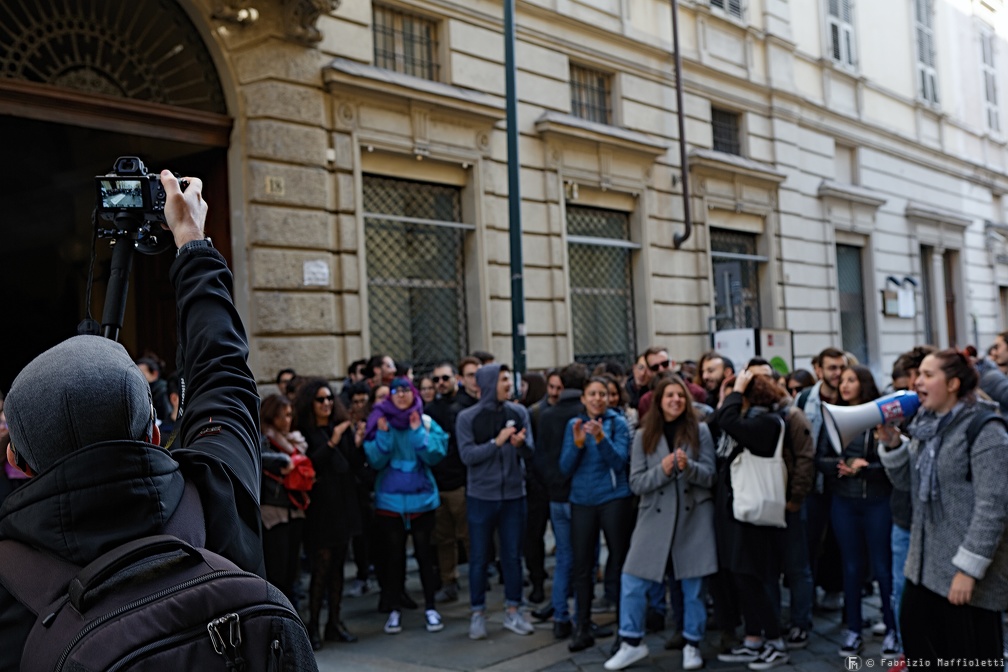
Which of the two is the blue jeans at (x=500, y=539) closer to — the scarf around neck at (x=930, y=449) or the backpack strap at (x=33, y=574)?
the scarf around neck at (x=930, y=449)

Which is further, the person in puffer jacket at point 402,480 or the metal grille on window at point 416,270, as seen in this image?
the metal grille on window at point 416,270

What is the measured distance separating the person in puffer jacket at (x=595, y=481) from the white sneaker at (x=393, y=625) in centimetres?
151

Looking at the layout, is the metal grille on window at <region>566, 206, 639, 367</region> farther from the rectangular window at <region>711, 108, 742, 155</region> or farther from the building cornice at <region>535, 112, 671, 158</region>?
the rectangular window at <region>711, 108, 742, 155</region>

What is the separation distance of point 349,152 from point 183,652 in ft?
33.3

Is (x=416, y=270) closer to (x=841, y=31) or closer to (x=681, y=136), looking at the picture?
(x=681, y=136)

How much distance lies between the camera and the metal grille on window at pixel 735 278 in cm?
1659

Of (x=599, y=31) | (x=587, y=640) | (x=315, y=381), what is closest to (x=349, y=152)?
(x=315, y=381)

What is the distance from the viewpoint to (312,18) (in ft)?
34.0

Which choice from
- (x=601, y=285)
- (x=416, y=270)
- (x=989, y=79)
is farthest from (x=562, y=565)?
(x=989, y=79)

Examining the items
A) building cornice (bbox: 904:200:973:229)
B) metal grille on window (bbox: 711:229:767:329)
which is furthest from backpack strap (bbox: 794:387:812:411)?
building cornice (bbox: 904:200:973:229)

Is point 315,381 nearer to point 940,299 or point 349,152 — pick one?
point 349,152

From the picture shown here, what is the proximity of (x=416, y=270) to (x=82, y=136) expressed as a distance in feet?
14.0

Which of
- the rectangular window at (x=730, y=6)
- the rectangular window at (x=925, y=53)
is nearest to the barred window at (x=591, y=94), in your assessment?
the rectangular window at (x=730, y=6)

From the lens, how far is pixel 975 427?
472 centimetres
